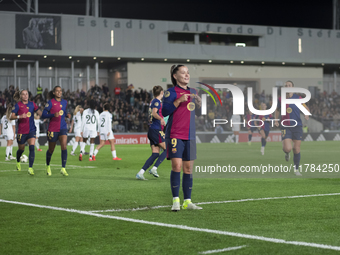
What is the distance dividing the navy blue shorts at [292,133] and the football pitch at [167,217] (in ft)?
4.39

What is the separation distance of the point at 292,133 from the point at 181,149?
6.67 metres

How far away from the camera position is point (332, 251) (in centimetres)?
491

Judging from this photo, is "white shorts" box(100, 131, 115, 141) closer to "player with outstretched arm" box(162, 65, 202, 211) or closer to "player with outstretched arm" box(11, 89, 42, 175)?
"player with outstretched arm" box(11, 89, 42, 175)

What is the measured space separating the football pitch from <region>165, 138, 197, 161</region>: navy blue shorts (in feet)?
2.78

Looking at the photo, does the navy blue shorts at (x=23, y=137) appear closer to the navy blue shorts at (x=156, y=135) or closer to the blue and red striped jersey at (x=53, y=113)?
the blue and red striped jersey at (x=53, y=113)

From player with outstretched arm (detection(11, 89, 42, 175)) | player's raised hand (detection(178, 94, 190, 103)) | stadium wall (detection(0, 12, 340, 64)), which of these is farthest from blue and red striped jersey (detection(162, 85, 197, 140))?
stadium wall (detection(0, 12, 340, 64))

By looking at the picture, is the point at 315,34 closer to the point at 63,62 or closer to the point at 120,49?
the point at 120,49

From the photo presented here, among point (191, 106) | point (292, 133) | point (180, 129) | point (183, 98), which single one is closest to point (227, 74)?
A: point (292, 133)

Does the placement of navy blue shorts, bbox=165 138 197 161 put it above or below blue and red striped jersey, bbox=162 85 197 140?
below

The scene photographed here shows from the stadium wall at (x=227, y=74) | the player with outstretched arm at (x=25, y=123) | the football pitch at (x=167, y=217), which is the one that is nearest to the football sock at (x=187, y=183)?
the football pitch at (x=167, y=217)

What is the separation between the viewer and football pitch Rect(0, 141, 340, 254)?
5.30 metres

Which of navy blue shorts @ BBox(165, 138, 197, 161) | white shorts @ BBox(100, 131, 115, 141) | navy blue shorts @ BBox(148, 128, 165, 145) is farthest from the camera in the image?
white shorts @ BBox(100, 131, 115, 141)

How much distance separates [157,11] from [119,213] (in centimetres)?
4974

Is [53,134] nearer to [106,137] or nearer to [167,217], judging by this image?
[167,217]
